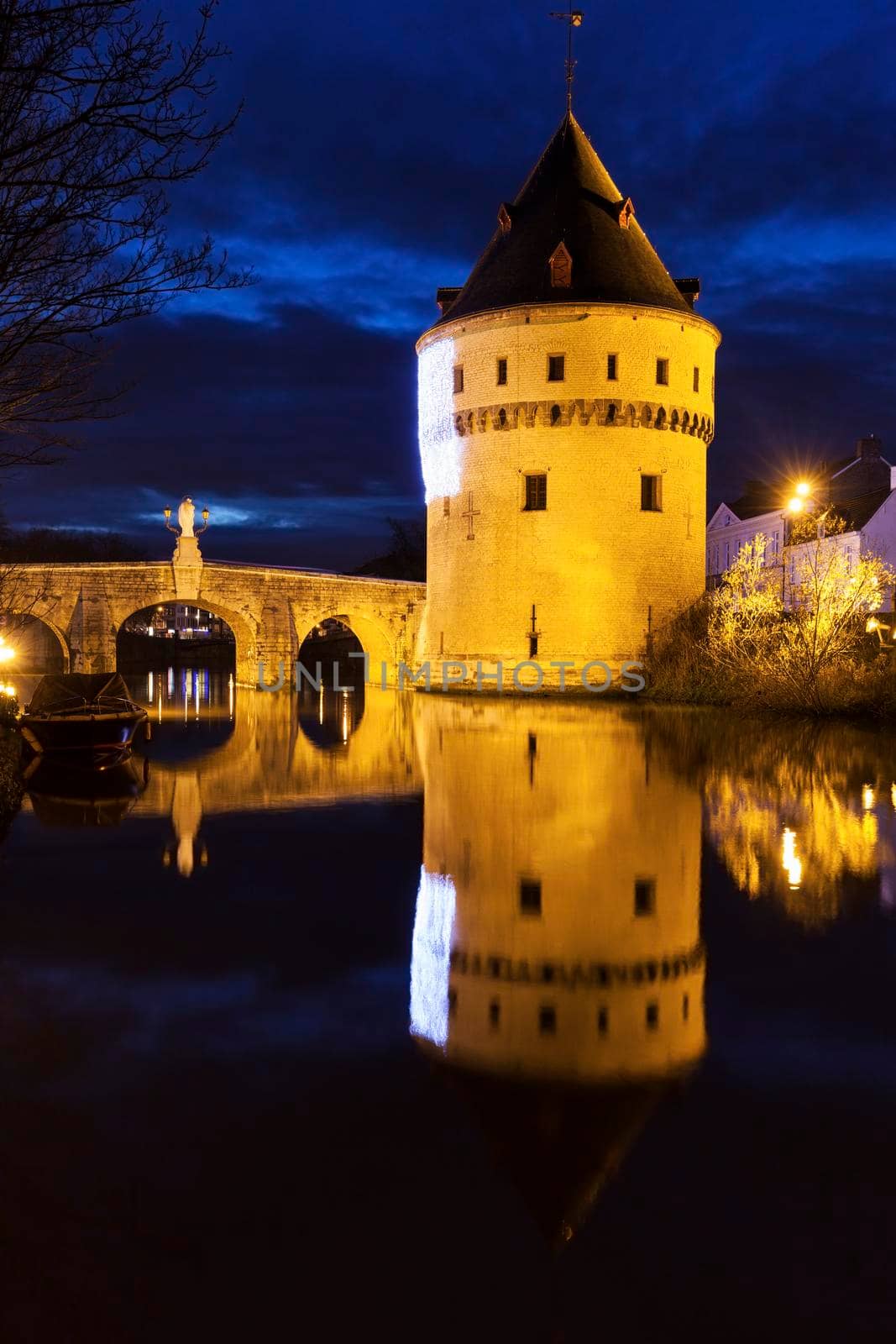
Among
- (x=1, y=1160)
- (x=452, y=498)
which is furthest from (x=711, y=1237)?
(x=452, y=498)

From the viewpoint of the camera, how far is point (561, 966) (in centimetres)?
617

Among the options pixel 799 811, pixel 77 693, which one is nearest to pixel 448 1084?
pixel 799 811

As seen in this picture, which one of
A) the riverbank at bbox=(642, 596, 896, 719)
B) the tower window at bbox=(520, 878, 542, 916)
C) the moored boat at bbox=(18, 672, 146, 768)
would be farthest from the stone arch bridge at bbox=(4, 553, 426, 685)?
the tower window at bbox=(520, 878, 542, 916)

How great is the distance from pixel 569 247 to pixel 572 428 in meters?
5.52

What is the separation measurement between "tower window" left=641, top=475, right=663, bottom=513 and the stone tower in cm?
5

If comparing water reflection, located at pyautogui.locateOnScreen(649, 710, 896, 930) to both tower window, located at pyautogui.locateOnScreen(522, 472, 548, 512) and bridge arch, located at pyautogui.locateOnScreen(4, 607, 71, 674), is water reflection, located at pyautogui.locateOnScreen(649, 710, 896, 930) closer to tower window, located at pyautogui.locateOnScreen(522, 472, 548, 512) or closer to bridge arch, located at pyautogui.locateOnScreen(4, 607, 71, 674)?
tower window, located at pyautogui.locateOnScreen(522, 472, 548, 512)

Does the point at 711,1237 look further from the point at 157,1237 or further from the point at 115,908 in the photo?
the point at 115,908

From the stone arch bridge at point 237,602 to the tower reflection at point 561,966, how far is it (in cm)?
2714

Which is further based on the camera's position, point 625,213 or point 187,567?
point 187,567

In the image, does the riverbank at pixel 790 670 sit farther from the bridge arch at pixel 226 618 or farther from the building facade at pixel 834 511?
the bridge arch at pixel 226 618

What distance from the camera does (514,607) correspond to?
112 ft

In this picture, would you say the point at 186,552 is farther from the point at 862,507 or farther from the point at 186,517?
the point at 862,507

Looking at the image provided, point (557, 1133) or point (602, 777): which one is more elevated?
point (602, 777)

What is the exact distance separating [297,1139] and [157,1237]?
0.69 metres
